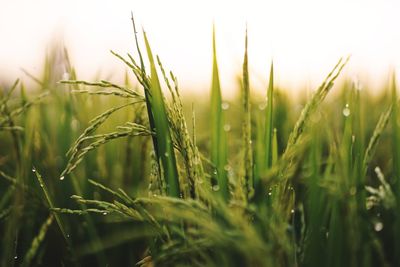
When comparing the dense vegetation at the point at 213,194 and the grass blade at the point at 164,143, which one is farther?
the grass blade at the point at 164,143

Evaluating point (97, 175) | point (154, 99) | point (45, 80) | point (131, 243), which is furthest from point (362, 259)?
point (45, 80)

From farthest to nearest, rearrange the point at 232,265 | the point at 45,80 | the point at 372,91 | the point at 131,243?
the point at 372,91 → the point at 45,80 → the point at 131,243 → the point at 232,265

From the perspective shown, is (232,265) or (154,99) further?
(154,99)

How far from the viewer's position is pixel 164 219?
890mm

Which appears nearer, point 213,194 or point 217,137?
point 213,194

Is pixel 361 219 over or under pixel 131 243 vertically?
over

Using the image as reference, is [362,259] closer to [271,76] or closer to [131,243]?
[271,76]

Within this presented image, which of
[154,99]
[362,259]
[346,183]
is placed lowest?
[362,259]

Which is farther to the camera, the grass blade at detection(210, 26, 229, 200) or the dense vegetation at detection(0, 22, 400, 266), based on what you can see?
the grass blade at detection(210, 26, 229, 200)

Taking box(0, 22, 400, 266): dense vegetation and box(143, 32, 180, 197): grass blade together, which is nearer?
box(0, 22, 400, 266): dense vegetation

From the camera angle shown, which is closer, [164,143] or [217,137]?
[164,143]

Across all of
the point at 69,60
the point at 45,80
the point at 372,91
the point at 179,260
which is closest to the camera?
the point at 179,260

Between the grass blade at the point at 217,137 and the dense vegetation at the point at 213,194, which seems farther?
the grass blade at the point at 217,137

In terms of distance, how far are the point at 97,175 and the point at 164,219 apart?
2.58 ft
